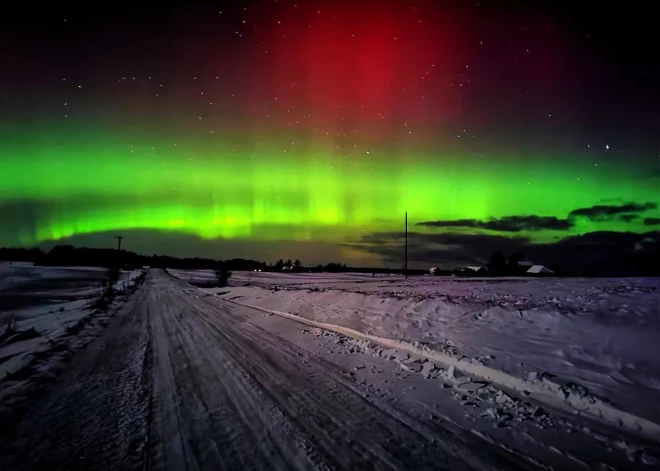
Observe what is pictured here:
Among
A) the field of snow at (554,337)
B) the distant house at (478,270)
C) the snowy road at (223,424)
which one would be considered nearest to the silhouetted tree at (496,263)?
the distant house at (478,270)

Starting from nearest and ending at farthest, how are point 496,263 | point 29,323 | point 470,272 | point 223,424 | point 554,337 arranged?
point 223,424
point 554,337
point 29,323
point 470,272
point 496,263

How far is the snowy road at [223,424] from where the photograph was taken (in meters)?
4.63

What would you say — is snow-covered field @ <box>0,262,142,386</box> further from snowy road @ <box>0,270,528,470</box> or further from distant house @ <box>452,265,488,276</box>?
distant house @ <box>452,265,488,276</box>

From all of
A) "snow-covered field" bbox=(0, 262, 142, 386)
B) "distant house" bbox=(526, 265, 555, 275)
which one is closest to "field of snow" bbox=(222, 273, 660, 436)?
"snow-covered field" bbox=(0, 262, 142, 386)

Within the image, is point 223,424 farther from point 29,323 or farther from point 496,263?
point 496,263

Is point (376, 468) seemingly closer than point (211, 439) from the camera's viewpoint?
Yes

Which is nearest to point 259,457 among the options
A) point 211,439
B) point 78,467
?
point 211,439

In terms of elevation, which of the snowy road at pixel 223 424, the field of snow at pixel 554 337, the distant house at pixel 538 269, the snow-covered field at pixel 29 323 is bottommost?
the snow-covered field at pixel 29 323

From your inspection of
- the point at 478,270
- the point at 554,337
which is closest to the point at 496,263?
the point at 478,270

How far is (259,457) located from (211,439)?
0.86 meters

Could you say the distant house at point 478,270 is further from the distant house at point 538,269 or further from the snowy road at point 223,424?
the snowy road at point 223,424

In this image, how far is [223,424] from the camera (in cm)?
569

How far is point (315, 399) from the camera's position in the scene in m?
6.82

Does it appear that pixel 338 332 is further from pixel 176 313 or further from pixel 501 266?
pixel 501 266
